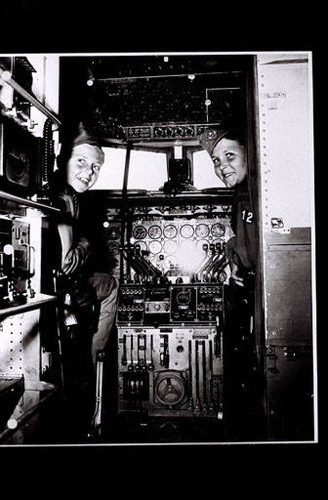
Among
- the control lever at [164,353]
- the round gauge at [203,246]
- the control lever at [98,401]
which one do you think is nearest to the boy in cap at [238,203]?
the round gauge at [203,246]

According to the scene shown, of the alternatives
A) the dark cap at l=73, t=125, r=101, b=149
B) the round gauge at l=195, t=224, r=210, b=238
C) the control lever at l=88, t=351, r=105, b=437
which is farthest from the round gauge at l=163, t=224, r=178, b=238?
the control lever at l=88, t=351, r=105, b=437

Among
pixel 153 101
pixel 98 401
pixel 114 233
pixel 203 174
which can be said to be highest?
pixel 153 101

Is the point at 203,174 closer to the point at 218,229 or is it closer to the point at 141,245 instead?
the point at 218,229

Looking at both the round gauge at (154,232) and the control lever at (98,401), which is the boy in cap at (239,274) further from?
the control lever at (98,401)

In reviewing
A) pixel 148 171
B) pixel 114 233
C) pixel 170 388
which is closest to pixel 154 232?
pixel 114 233

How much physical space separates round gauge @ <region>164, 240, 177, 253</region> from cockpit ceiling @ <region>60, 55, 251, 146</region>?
0.54 m

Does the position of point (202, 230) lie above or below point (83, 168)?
below

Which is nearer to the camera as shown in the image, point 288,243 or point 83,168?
point 288,243

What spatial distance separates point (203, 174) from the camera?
7.16ft

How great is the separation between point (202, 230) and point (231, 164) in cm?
38

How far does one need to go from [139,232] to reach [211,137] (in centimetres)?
64

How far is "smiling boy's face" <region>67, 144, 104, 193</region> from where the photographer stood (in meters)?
2.21

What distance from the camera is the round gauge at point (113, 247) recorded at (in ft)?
7.22
